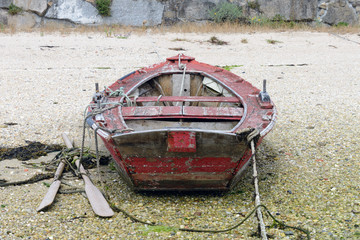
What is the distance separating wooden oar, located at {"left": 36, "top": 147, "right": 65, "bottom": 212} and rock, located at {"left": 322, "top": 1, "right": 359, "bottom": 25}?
551 inches

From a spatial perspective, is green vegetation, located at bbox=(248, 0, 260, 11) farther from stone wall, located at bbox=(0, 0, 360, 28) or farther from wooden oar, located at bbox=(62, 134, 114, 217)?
wooden oar, located at bbox=(62, 134, 114, 217)

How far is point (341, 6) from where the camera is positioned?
1608cm

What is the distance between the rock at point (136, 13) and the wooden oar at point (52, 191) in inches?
448

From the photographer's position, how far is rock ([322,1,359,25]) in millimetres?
16016

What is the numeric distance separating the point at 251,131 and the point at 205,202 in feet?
2.79

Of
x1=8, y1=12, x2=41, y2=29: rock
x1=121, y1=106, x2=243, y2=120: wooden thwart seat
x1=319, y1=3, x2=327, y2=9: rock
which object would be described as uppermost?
x1=319, y1=3, x2=327, y2=9: rock

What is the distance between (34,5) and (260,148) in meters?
12.6

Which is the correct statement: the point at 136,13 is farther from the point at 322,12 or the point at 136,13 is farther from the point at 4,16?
the point at 322,12

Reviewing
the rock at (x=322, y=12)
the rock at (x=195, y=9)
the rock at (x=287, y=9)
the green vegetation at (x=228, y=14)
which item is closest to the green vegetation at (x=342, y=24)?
the rock at (x=322, y=12)

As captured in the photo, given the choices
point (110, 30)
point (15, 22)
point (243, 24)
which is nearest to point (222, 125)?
point (110, 30)

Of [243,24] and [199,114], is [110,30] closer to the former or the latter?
[243,24]

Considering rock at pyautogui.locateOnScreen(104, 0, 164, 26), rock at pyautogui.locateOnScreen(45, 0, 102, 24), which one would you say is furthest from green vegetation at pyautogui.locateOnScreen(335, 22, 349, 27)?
rock at pyautogui.locateOnScreen(45, 0, 102, 24)

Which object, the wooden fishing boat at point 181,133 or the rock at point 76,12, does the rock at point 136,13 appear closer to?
the rock at point 76,12

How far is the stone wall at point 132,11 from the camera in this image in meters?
15.3
